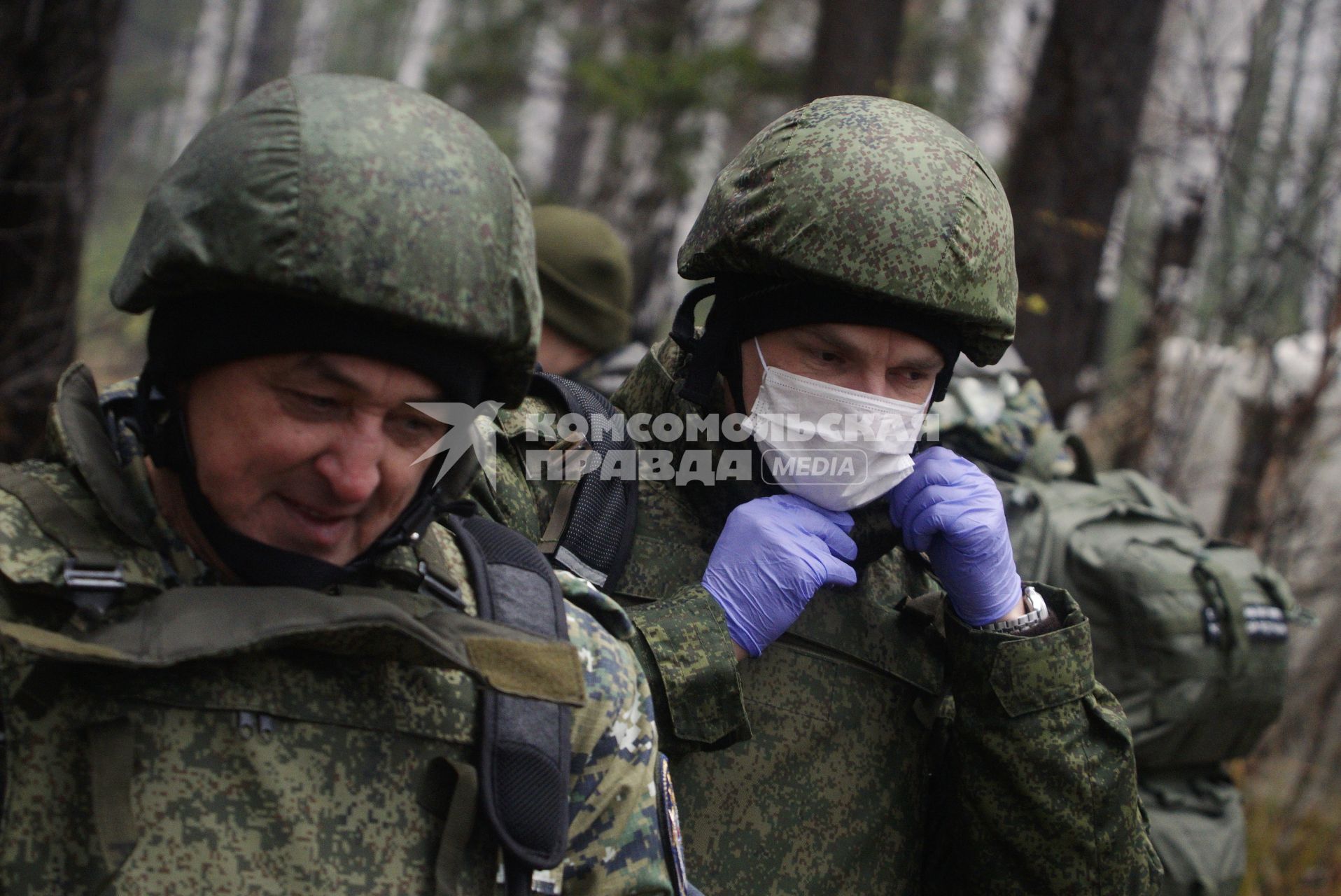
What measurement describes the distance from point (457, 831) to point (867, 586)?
1.14 meters

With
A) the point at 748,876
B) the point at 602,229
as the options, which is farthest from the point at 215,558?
the point at 602,229

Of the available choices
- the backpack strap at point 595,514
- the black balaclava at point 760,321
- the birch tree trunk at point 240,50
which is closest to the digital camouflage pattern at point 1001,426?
the black balaclava at point 760,321

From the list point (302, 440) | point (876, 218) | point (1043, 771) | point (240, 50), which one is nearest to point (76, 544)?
point (302, 440)

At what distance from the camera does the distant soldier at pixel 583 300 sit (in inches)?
187

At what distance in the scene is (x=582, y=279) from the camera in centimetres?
482

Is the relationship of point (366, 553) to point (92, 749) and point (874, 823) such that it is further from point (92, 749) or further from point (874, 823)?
point (874, 823)

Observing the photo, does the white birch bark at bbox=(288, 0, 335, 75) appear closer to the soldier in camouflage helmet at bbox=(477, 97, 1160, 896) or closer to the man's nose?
the soldier in camouflage helmet at bbox=(477, 97, 1160, 896)

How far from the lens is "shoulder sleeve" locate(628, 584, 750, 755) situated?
206cm

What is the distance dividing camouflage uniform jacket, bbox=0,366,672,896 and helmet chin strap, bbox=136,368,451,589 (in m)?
0.03

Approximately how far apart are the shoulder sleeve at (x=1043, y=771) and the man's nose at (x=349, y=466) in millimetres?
1242

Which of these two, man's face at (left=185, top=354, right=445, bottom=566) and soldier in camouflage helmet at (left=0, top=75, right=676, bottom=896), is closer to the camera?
soldier in camouflage helmet at (left=0, top=75, right=676, bottom=896)

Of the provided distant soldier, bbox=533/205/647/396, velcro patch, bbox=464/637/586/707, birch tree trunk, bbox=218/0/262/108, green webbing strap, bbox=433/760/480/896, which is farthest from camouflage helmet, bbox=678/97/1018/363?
birch tree trunk, bbox=218/0/262/108
